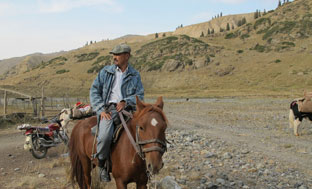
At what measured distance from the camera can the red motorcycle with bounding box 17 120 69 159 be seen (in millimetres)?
9211

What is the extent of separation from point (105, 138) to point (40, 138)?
620 centimetres

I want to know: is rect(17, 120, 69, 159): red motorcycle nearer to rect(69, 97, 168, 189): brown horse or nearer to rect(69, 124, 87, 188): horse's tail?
rect(69, 124, 87, 188): horse's tail

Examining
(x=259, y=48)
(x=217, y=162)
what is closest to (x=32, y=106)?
(x=217, y=162)

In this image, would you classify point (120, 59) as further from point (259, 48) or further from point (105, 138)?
point (259, 48)

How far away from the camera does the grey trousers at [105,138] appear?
4.12 m

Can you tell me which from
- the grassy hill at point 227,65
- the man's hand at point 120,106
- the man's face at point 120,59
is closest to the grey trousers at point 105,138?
the man's hand at point 120,106

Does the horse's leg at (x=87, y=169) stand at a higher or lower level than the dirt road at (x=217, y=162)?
higher

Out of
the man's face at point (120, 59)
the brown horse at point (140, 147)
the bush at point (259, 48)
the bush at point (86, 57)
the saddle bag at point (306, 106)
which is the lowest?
the saddle bag at point (306, 106)

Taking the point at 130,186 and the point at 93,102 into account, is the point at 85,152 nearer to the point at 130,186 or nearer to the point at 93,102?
the point at 93,102

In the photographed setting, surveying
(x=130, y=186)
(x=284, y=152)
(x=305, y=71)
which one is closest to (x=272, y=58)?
(x=305, y=71)

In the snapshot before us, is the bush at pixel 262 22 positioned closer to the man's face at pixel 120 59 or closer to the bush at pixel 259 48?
the bush at pixel 259 48

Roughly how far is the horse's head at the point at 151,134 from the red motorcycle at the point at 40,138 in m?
6.71

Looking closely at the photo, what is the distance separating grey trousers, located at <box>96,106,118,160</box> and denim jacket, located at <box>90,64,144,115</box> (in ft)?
0.88

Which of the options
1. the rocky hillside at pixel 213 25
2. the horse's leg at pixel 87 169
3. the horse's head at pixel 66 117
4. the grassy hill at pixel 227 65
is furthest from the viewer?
the rocky hillside at pixel 213 25
